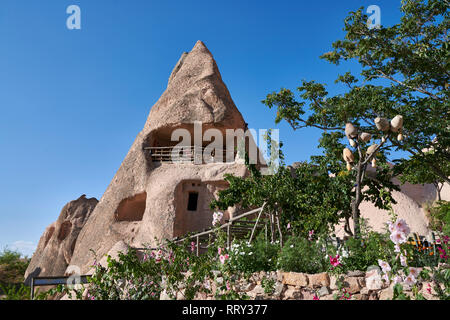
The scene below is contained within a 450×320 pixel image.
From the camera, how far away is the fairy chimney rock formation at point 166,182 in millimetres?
16500

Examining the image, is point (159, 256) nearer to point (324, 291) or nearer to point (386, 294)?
point (324, 291)

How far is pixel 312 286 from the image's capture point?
17.5ft

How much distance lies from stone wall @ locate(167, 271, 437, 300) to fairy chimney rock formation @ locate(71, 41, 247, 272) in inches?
412

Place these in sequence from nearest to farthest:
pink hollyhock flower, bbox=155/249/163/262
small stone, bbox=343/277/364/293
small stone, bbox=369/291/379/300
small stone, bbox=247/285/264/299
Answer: small stone, bbox=369/291/379/300 < small stone, bbox=343/277/364/293 < small stone, bbox=247/285/264/299 < pink hollyhock flower, bbox=155/249/163/262

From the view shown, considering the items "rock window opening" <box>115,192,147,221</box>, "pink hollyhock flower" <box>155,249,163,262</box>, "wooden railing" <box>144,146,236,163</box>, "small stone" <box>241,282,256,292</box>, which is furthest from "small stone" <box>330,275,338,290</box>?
"rock window opening" <box>115,192,147,221</box>

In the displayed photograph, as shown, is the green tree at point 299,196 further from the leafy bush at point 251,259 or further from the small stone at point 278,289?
the small stone at point 278,289

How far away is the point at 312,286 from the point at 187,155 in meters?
13.8

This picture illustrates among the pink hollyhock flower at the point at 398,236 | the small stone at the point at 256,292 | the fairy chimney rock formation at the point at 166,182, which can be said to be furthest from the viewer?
the fairy chimney rock formation at the point at 166,182

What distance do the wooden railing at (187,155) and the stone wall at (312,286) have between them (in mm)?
12217

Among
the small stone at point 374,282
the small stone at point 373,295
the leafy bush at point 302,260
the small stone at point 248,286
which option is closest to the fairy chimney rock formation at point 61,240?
the small stone at point 248,286

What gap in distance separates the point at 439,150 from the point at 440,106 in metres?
1.36

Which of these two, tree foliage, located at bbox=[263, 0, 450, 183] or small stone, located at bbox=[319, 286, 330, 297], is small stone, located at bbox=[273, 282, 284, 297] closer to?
small stone, located at bbox=[319, 286, 330, 297]


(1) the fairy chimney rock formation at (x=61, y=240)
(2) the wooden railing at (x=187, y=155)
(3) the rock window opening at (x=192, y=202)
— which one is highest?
(2) the wooden railing at (x=187, y=155)

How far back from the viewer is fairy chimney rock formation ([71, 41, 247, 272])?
16.5 m
